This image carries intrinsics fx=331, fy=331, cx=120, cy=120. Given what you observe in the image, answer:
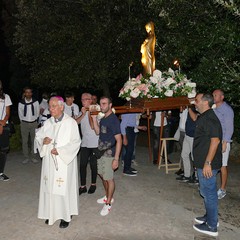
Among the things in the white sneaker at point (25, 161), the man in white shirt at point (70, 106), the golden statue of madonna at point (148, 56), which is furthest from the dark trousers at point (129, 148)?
the white sneaker at point (25, 161)

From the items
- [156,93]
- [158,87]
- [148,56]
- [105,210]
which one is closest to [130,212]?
[105,210]

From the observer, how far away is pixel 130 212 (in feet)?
19.4

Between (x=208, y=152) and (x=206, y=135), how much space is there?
0.82 feet

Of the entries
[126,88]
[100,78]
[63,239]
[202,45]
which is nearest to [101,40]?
[100,78]

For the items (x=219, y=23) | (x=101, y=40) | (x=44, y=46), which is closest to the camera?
(x=219, y=23)

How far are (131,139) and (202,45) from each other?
2.85 metres

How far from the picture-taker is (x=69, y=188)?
17.4ft

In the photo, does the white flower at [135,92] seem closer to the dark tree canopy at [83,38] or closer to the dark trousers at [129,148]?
the dark trousers at [129,148]

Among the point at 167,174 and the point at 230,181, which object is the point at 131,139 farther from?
the point at 230,181

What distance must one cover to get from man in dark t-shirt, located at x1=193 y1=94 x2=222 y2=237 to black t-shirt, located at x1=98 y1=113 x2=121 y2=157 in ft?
4.48

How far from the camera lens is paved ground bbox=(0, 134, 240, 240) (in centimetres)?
513

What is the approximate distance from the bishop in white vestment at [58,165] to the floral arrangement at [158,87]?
1.42 m

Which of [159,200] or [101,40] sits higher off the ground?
[101,40]

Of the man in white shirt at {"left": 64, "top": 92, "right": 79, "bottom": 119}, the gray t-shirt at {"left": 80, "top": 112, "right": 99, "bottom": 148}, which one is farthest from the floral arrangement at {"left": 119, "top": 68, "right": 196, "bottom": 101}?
the man in white shirt at {"left": 64, "top": 92, "right": 79, "bottom": 119}
